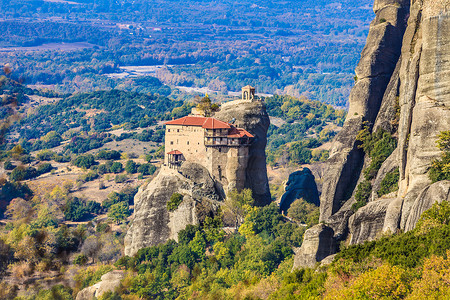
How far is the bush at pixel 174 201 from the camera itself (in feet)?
223

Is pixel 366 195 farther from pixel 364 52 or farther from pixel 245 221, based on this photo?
pixel 245 221

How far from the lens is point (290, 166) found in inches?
5049

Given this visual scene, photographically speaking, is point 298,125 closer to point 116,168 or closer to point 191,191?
point 116,168

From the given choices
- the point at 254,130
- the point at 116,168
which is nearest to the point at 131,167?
the point at 116,168

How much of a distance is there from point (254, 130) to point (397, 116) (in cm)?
2007

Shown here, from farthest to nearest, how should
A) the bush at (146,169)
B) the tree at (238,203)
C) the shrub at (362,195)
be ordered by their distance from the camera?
1. the bush at (146,169)
2. the tree at (238,203)
3. the shrub at (362,195)

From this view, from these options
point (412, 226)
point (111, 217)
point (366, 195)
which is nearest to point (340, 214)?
point (366, 195)

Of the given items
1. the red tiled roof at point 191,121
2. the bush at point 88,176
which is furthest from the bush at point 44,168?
the red tiled roof at point 191,121

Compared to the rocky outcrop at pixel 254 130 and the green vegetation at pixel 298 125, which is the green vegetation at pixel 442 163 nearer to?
the rocky outcrop at pixel 254 130

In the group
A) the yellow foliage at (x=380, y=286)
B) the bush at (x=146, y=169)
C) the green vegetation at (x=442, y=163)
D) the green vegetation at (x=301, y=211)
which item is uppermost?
the green vegetation at (x=442, y=163)

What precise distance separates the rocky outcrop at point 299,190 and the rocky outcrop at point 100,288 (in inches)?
806

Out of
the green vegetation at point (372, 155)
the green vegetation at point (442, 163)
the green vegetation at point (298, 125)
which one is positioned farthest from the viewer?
the green vegetation at point (298, 125)

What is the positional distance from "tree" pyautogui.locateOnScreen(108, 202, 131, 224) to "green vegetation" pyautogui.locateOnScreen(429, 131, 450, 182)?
216 ft

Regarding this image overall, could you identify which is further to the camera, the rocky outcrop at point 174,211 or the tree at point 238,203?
the rocky outcrop at point 174,211
